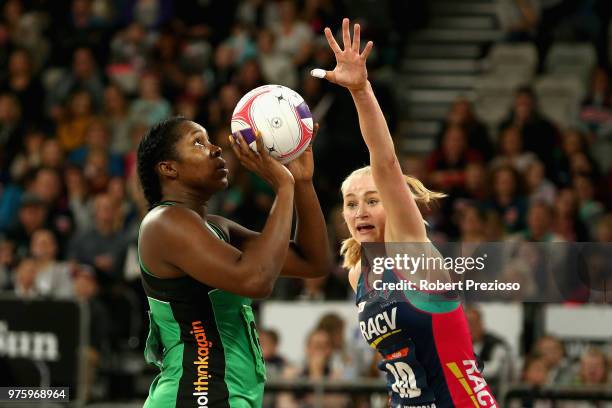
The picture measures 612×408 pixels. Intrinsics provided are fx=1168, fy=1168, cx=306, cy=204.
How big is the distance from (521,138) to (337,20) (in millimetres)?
3091

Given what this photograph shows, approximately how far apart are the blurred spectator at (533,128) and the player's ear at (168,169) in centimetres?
721

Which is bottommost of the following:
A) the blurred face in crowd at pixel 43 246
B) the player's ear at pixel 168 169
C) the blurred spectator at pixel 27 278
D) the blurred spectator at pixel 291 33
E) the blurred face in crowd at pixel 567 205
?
the blurred spectator at pixel 27 278

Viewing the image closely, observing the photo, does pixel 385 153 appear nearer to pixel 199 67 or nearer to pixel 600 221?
pixel 600 221

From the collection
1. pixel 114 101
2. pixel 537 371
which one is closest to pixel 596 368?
pixel 537 371

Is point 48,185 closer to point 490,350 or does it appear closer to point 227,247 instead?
point 490,350

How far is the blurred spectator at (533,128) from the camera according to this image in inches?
447

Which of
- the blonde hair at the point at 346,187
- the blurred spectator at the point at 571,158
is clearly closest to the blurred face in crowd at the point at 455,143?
the blurred spectator at the point at 571,158

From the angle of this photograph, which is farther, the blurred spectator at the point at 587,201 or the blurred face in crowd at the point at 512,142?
the blurred face in crowd at the point at 512,142

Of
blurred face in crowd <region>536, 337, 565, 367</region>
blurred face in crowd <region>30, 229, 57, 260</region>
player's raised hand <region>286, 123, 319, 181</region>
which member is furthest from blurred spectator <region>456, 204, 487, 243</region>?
player's raised hand <region>286, 123, 319, 181</region>

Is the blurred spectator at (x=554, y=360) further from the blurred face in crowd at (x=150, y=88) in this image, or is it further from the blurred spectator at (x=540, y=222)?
the blurred face in crowd at (x=150, y=88)

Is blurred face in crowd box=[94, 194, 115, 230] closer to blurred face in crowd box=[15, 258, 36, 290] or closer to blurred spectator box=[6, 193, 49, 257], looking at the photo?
blurred spectator box=[6, 193, 49, 257]

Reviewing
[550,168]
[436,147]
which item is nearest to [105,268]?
[436,147]

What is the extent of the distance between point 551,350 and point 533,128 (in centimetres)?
339

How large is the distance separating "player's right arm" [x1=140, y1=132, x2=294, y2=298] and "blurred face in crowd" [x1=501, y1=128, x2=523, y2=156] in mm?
7121
